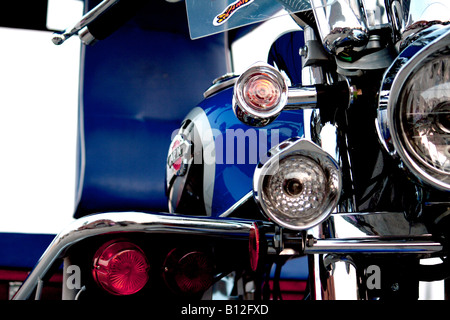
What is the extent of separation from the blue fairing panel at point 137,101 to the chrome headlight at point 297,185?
218 centimetres

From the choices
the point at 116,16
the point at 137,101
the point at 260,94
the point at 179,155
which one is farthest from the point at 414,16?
the point at 137,101

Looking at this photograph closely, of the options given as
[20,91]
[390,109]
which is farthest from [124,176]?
[390,109]

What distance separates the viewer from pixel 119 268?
68 centimetres

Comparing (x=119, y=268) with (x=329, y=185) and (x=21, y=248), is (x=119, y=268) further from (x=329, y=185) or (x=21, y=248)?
(x=21, y=248)

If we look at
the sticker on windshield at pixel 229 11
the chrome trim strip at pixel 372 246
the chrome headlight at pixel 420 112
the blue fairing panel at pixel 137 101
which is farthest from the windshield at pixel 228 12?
the blue fairing panel at pixel 137 101

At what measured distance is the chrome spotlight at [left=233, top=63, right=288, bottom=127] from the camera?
2.25 feet

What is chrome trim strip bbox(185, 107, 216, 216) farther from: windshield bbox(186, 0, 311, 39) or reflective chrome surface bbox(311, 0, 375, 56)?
reflective chrome surface bbox(311, 0, 375, 56)

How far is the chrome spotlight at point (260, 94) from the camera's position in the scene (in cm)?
69

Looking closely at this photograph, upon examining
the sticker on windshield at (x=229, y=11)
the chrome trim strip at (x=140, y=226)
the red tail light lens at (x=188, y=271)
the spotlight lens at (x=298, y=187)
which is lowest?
the red tail light lens at (x=188, y=271)

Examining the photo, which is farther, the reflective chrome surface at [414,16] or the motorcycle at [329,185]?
the reflective chrome surface at [414,16]

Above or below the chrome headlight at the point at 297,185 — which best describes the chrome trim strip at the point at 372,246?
below

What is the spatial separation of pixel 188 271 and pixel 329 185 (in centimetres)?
24

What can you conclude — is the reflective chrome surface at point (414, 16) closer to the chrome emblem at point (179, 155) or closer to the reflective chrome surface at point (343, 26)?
the reflective chrome surface at point (343, 26)

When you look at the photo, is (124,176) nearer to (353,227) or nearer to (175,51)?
(175,51)
